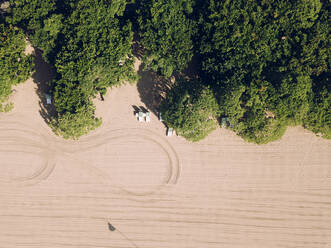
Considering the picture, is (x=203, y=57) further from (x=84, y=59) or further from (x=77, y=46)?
(x=77, y=46)

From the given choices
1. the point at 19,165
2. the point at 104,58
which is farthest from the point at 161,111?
the point at 19,165

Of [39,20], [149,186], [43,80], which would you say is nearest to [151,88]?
[149,186]

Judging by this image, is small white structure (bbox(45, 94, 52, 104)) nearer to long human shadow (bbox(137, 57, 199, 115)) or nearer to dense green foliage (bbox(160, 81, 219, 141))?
long human shadow (bbox(137, 57, 199, 115))

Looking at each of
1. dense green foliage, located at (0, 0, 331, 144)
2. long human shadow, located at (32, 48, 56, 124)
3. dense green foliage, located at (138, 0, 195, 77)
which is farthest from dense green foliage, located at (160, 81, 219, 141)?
long human shadow, located at (32, 48, 56, 124)

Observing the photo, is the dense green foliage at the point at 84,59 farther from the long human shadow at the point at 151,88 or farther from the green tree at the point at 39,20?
the long human shadow at the point at 151,88

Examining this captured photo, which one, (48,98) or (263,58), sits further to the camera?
(48,98)

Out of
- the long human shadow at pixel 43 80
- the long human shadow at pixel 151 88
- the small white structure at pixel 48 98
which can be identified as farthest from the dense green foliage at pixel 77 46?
the long human shadow at pixel 151 88
